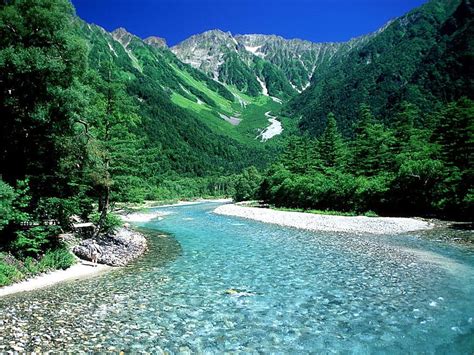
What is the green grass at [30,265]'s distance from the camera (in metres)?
14.7

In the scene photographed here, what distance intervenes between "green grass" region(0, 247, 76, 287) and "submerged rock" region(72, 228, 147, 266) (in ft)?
5.42

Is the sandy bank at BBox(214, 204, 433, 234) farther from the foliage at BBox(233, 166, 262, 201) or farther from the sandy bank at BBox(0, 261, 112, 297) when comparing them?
the foliage at BBox(233, 166, 262, 201)

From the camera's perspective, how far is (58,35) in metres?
17.3

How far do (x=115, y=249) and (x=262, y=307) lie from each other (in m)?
13.1

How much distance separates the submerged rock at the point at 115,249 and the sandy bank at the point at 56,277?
96cm

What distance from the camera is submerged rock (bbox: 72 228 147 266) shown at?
797 inches

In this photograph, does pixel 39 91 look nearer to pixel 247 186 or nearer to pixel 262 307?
pixel 262 307

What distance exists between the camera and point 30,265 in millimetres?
16312

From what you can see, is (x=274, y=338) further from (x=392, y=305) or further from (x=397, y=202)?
(x=397, y=202)

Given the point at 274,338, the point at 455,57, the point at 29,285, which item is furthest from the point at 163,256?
the point at 455,57

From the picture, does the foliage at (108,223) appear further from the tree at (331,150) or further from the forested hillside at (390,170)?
the tree at (331,150)

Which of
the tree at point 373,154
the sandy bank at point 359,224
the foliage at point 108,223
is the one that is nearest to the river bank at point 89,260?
the foliage at point 108,223

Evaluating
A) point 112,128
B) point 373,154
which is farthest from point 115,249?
point 373,154

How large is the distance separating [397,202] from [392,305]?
3567cm
